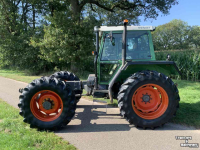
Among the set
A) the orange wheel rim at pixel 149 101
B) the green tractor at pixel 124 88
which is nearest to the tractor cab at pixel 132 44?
the green tractor at pixel 124 88

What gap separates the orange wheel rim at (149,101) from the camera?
3649mm

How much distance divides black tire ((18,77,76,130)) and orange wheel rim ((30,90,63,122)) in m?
0.10

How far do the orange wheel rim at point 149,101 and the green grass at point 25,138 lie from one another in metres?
1.78

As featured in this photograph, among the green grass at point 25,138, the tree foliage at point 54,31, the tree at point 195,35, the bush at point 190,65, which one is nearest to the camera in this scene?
the green grass at point 25,138

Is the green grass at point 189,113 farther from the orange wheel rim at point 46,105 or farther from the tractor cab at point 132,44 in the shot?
the orange wheel rim at point 46,105

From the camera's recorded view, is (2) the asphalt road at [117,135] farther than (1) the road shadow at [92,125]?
No

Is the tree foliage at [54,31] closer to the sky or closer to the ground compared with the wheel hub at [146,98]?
closer to the sky

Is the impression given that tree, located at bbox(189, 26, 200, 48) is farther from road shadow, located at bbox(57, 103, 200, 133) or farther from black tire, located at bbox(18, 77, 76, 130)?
black tire, located at bbox(18, 77, 76, 130)

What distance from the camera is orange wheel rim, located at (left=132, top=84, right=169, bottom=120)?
3649 mm

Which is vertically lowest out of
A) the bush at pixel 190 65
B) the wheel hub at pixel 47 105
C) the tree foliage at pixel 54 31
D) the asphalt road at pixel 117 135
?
the asphalt road at pixel 117 135

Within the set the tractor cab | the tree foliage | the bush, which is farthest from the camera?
the tree foliage

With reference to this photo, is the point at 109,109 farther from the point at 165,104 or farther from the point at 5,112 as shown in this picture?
the point at 5,112

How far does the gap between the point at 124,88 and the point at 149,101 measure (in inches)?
29.6

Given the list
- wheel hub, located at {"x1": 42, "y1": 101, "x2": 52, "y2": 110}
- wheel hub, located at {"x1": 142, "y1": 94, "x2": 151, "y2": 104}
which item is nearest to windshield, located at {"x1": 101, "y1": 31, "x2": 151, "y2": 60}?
wheel hub, located at {"x1": 142, "y1": 94, "x2": 151, "y2": 104}
